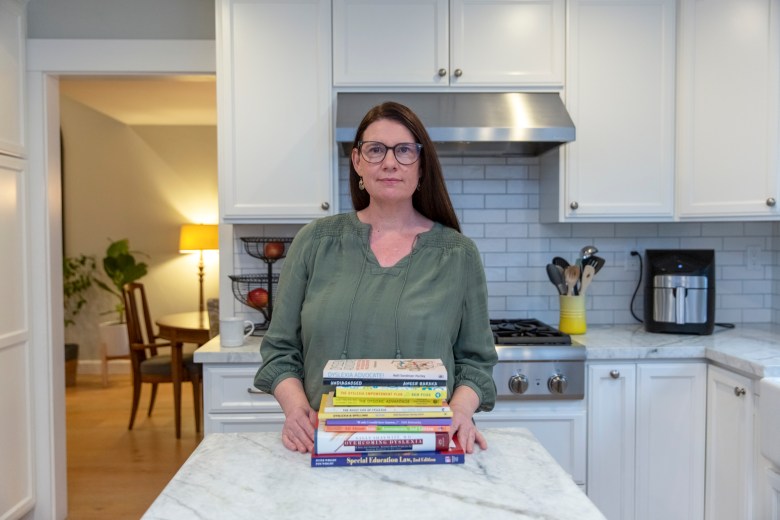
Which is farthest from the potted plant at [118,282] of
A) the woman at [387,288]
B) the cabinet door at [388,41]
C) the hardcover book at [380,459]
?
the hardcover book at [380,459]

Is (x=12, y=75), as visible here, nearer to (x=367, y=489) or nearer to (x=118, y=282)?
(x=367, y=489)

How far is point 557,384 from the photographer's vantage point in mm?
2568

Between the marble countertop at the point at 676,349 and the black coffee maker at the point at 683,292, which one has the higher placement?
the black coffee maker at the point at 683,292

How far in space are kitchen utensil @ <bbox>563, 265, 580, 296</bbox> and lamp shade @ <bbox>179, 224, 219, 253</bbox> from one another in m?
4.12

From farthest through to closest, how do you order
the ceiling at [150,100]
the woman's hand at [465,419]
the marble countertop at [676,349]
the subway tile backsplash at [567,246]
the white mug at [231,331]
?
the ceiling at [150,100]
the subway tile backsplash at [567,246]
the white mug at [231,331]
the marble countertop at [676,349]
the woman's hand at [465,419]

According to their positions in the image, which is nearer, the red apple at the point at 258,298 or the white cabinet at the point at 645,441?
the white cabinet at the point at 645,441

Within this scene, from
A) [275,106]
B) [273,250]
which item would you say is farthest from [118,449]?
[275,106]

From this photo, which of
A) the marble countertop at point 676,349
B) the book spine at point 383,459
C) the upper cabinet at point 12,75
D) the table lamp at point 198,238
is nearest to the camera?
the book spine at point 383,459

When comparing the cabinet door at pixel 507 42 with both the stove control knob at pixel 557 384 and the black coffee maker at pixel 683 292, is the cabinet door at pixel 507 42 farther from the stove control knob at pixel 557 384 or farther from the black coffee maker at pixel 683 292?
the stove control knob at pixel 557 384

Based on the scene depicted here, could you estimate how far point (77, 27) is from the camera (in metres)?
3.07

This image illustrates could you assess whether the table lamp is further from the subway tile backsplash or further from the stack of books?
the stack of books

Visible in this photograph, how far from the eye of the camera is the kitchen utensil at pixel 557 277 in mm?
2898

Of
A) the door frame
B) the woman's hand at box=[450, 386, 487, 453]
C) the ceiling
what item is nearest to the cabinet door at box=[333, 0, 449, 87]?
the door frame

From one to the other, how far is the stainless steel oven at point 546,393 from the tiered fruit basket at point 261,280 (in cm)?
100
